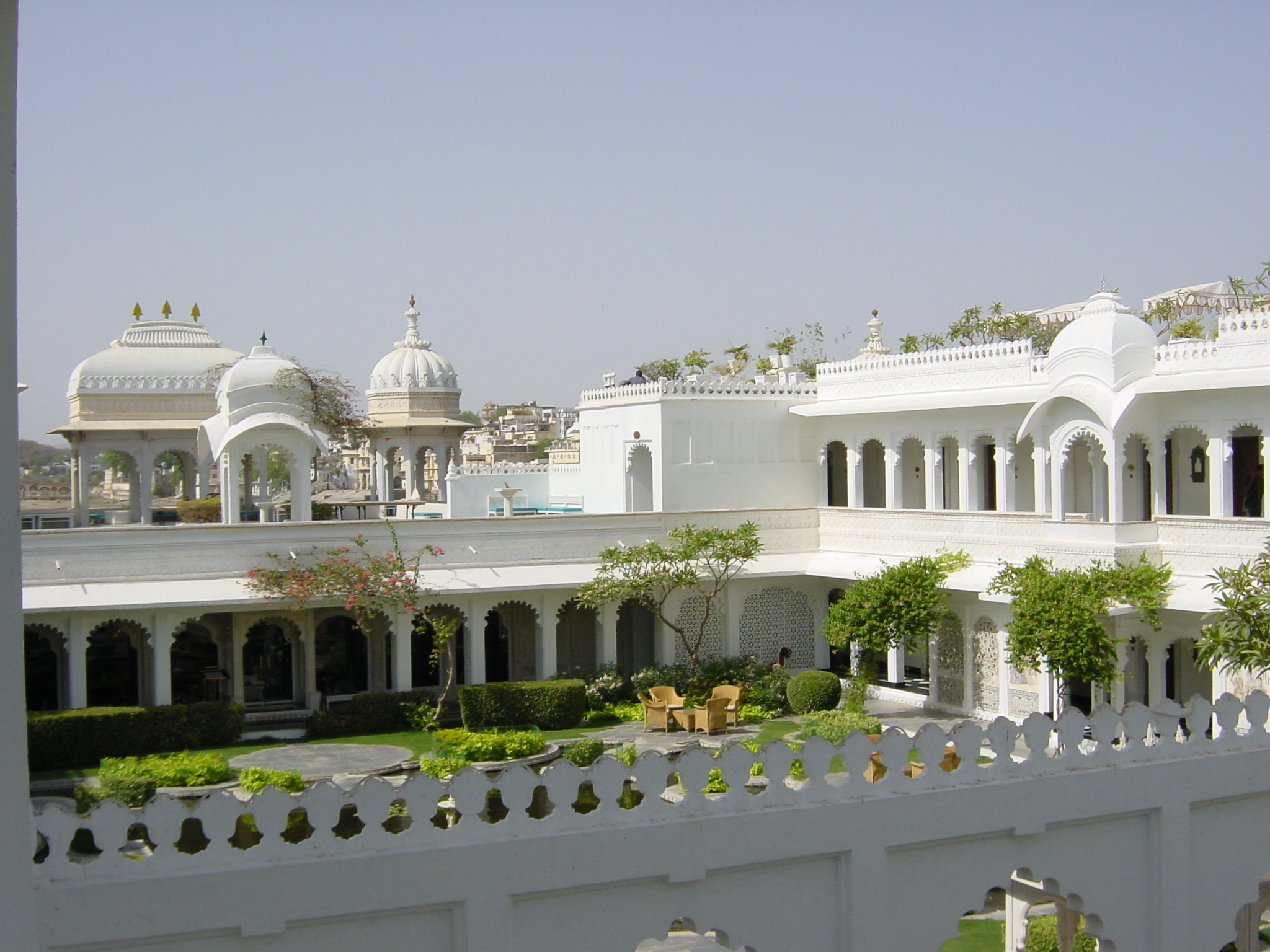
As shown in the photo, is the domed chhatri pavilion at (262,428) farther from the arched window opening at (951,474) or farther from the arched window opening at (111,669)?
the arched window opening at (951,474)

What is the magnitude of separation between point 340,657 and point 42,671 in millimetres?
4612

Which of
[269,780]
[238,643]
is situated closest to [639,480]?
[238,643]

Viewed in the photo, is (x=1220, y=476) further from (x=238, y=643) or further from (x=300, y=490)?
(x=238, y=643)

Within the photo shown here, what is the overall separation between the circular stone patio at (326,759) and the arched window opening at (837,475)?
37.8 ft

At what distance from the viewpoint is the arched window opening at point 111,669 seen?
21.6 metres

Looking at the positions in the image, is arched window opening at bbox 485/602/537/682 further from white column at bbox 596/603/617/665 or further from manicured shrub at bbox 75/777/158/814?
manicured shrub at bbox 75/777/158/814

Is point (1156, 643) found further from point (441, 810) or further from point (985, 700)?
point (441, 810)

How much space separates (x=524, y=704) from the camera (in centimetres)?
2050

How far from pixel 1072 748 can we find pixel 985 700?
44.0ft

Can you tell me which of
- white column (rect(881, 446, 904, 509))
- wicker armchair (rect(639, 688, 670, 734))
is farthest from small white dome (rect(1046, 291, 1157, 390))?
wicker armchair (rect(639, 688, 670, 734))

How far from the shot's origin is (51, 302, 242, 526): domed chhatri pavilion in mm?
27203

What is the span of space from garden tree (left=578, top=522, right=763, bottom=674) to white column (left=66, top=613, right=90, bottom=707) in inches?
296

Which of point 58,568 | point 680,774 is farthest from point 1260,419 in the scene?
point 58,568

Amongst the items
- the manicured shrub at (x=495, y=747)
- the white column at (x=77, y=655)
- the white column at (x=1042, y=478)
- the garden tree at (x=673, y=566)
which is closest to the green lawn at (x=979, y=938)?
the manicured shrub at (x=495, y=747)
